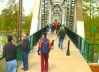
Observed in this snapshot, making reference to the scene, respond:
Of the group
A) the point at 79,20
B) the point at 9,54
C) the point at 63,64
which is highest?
the point at 79,20

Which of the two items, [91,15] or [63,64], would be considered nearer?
[63,64]

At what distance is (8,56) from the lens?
9.32m

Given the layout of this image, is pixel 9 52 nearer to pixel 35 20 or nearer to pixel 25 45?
pixel 25 45

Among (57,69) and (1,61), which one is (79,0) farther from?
(1,61)

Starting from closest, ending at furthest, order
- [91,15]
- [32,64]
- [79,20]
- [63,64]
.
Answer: [32,64], [63,64], [79,20], [91,15]

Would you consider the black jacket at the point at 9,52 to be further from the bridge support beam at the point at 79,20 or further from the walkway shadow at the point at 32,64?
the bridge support beam at the point at 79,20

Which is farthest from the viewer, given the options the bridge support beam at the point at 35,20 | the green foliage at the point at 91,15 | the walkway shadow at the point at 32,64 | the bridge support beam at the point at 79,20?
the green foliage at the point at 91,15

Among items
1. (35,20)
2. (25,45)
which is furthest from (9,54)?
(35,20)

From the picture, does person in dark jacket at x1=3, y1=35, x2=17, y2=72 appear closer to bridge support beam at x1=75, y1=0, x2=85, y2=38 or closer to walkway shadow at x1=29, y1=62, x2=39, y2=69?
walkway shadow at x1=29, y1=62, x2=39, y2=69

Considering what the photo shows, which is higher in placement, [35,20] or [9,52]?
[35,20]

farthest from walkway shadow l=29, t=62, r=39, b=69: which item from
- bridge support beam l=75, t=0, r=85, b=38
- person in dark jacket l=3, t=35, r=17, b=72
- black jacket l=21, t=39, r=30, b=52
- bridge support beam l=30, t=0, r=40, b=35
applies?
bridge support beam l=30, t=0, r=40, b=35

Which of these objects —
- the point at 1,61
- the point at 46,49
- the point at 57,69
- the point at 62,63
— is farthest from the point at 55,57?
the point at 1,61

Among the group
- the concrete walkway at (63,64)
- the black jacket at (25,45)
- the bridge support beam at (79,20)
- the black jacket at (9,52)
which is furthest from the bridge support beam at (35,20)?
the black jacket at (9,52)

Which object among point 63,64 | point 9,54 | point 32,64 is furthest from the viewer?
point 63,64
